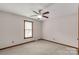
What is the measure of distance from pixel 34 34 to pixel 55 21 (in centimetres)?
232

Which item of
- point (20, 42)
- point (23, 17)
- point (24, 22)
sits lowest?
point (20, 42)

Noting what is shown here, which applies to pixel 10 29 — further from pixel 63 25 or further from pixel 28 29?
pixel 63 25

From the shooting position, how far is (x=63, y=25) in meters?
4.97

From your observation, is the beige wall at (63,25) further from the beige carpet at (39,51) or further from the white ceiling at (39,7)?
the beige carpet at (39,51)

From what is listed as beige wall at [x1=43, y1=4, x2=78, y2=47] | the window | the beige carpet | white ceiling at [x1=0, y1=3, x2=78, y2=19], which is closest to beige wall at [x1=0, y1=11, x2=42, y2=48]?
the window

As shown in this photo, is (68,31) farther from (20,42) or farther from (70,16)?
(20,42)

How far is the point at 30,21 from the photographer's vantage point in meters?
6.31

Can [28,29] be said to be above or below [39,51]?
above

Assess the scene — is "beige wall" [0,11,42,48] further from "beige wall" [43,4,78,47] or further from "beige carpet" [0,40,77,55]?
"beige wall" [43,4,78,47]

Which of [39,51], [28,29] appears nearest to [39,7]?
[39,51]

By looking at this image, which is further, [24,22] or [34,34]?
[34,34]

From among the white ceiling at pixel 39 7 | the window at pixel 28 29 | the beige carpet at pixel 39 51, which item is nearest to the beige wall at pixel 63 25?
the white ceiling at pixel 39 7
